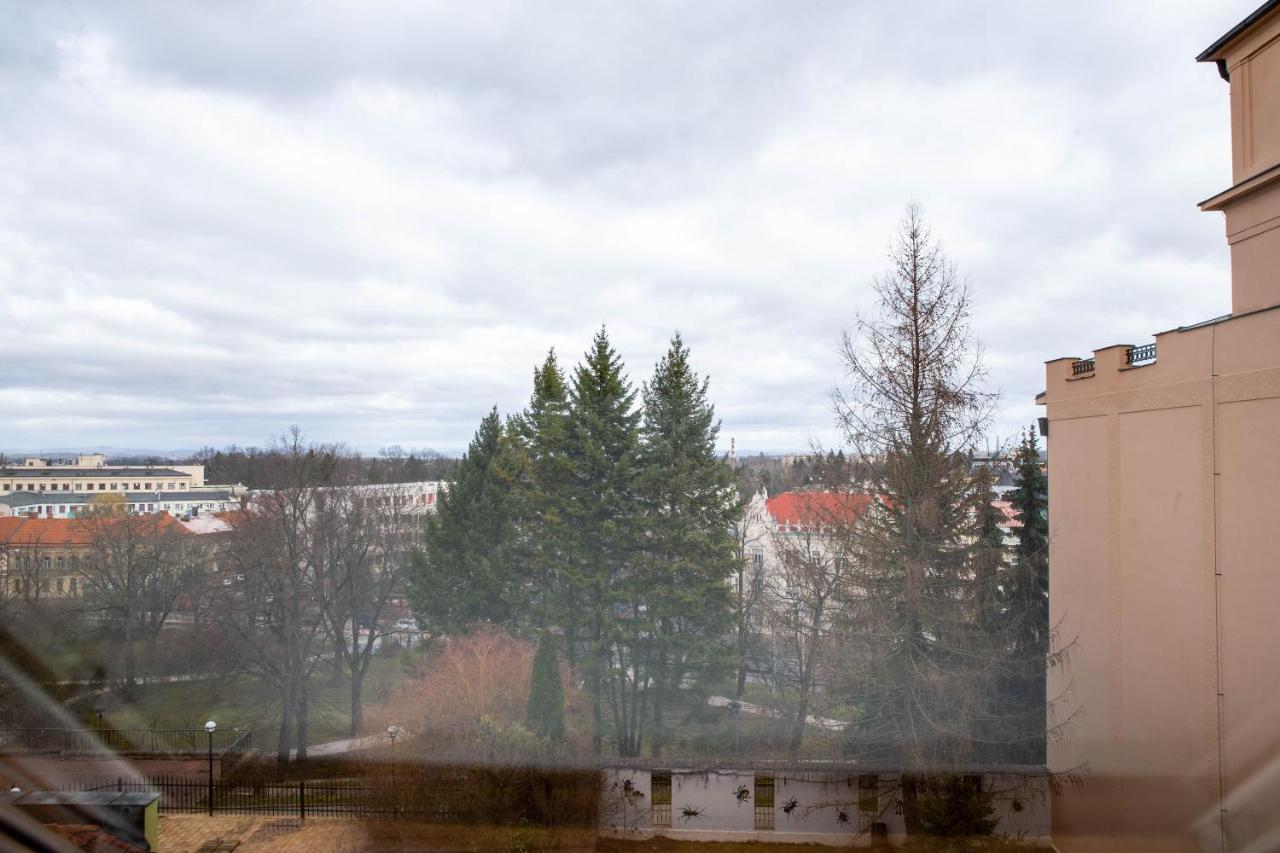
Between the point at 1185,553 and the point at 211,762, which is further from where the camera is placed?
the point at 211,762

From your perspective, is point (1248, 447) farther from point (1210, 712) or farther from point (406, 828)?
point (406, 828)

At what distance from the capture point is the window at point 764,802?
4.50m

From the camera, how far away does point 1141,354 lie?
12.0ft

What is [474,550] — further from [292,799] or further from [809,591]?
[809,591]

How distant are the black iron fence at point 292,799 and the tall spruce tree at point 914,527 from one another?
9.08 feet

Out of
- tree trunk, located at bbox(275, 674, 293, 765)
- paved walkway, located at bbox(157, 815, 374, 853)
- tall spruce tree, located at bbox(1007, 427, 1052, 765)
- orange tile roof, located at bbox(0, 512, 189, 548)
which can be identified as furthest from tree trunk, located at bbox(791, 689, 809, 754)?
orange tile roof, located at bbox(0, 512, 189, 548)

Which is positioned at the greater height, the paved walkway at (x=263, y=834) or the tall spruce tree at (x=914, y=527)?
the tall spruce tree at (x=914, y=527)

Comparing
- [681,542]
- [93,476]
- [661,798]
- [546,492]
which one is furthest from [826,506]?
[93,476]

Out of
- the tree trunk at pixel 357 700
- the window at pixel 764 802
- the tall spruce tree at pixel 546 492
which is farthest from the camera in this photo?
the tall spruce tree at pixel 546 492

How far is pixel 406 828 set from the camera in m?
4.04

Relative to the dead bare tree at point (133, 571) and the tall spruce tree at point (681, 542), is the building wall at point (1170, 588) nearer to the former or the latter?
the tall spruce tree at point (681, 542)

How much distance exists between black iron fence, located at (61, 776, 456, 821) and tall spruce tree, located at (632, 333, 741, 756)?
306 centimetres

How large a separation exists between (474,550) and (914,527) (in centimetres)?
571

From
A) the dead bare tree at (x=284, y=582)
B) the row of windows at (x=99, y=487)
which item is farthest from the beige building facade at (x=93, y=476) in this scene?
the dead bare tree at (x=284, y=582)
